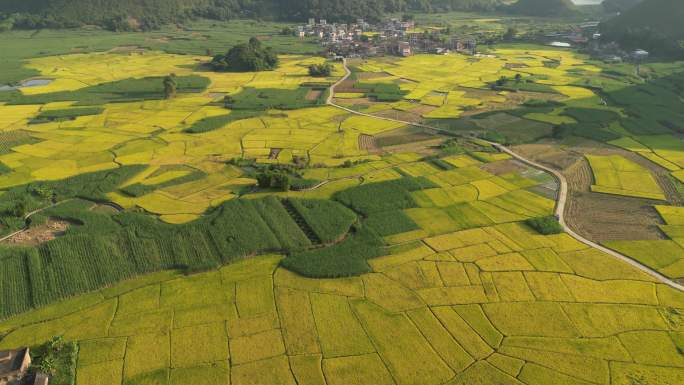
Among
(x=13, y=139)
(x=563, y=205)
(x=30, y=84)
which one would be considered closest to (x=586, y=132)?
(x=563, y=205)

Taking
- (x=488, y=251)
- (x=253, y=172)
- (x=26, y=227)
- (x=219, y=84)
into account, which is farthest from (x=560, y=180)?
(x=219, y=84)

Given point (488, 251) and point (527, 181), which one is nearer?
point (488, 251)

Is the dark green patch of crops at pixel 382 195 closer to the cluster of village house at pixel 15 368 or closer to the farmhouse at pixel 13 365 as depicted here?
the cluster of village house at pixel 15 368

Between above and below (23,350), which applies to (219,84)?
above

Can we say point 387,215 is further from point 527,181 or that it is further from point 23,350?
point 23,350

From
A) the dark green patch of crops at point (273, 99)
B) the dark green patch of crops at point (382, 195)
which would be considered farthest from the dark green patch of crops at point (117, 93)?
the dark green patch of crops at point (382, 195)
